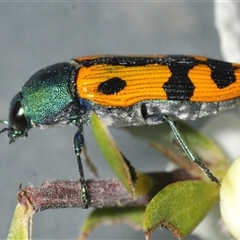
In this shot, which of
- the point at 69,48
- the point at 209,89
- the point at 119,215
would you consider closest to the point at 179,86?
the point at 209,89

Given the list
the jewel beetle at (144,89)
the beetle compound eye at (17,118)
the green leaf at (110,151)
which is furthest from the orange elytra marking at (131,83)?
the green leaf at (110,151)

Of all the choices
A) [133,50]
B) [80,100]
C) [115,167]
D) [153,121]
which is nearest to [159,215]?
[115,167]

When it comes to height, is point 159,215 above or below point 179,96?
below

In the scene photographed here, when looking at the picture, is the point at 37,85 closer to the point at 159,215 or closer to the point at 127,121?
the point at 127,121

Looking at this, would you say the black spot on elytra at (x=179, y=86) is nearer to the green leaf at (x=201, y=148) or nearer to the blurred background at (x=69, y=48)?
the green leaf at (x=201, y=148)

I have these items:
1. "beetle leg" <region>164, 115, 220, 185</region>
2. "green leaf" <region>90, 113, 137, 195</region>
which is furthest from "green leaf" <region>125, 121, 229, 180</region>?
"green leaf" <region>90, 113, 137, 195</region>
